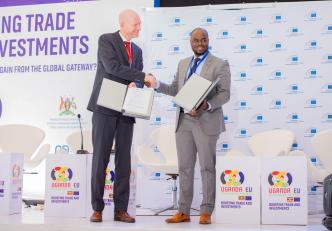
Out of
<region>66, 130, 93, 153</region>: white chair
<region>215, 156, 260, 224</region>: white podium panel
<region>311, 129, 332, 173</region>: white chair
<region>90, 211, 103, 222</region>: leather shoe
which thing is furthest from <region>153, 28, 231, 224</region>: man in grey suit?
<region>66, 130, 93, 153</region>: white chair

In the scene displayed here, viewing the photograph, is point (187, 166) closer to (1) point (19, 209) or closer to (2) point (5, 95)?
(1) point (19, 209)

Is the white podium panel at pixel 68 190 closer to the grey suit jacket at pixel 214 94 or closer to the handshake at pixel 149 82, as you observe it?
the handshake at pixel 149 82

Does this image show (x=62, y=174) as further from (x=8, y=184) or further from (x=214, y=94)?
(x=214, y=94)

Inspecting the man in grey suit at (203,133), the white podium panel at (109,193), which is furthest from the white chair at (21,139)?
the man in grey suit at (203,133)

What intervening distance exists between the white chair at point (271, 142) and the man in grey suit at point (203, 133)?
5.84ft

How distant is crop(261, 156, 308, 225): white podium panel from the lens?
14.9 ft

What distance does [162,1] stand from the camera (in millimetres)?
6961

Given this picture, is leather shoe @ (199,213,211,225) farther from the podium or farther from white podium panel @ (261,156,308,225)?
the podium

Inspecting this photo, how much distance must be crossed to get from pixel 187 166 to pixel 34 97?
11.9 ft

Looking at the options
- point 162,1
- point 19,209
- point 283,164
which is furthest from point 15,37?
point 283,164

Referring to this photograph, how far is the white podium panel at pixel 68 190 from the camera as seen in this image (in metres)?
4.94

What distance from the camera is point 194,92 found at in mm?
4387

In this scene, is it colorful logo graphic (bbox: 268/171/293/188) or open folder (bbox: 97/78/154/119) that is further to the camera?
colorful logo graphic (bbox: 268/171/293/188)

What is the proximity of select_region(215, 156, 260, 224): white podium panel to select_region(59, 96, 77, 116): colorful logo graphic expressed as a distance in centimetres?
318
